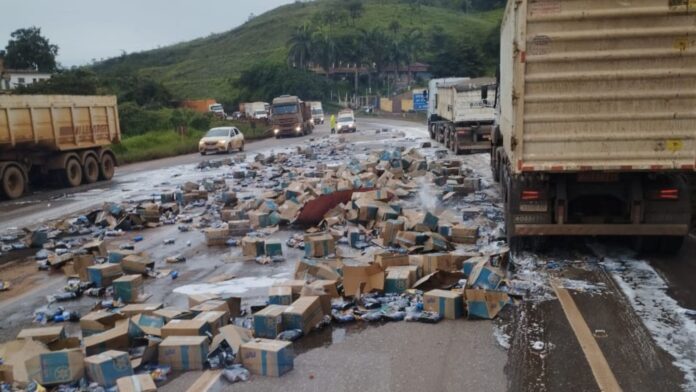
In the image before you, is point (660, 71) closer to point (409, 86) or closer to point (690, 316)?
point (690, 316)

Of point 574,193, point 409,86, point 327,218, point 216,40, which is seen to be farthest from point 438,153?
point 216,40

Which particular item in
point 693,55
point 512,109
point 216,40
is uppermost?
point 216,40

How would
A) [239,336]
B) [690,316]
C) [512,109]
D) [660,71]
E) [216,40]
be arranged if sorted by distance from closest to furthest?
[239,336] → [690,316] → [660,71] → [512,109] → [216,40]

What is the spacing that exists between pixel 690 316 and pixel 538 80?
Answer: 11.3 ft

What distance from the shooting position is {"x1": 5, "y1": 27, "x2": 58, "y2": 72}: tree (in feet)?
300

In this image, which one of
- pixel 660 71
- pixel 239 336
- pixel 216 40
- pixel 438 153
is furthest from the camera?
pixel 216 40

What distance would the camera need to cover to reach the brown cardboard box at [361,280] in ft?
22.7

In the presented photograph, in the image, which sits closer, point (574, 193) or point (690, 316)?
point (690, 316)

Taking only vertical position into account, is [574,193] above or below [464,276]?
above

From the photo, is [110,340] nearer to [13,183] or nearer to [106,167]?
[13,183]

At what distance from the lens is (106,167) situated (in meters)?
23.5

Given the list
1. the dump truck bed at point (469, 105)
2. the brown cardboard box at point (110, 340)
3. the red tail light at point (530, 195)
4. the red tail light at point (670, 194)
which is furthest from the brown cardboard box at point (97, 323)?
the dump truck bed at point (469, 105)

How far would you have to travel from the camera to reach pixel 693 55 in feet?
24.3

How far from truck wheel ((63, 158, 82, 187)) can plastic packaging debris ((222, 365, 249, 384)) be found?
59.5 ft
